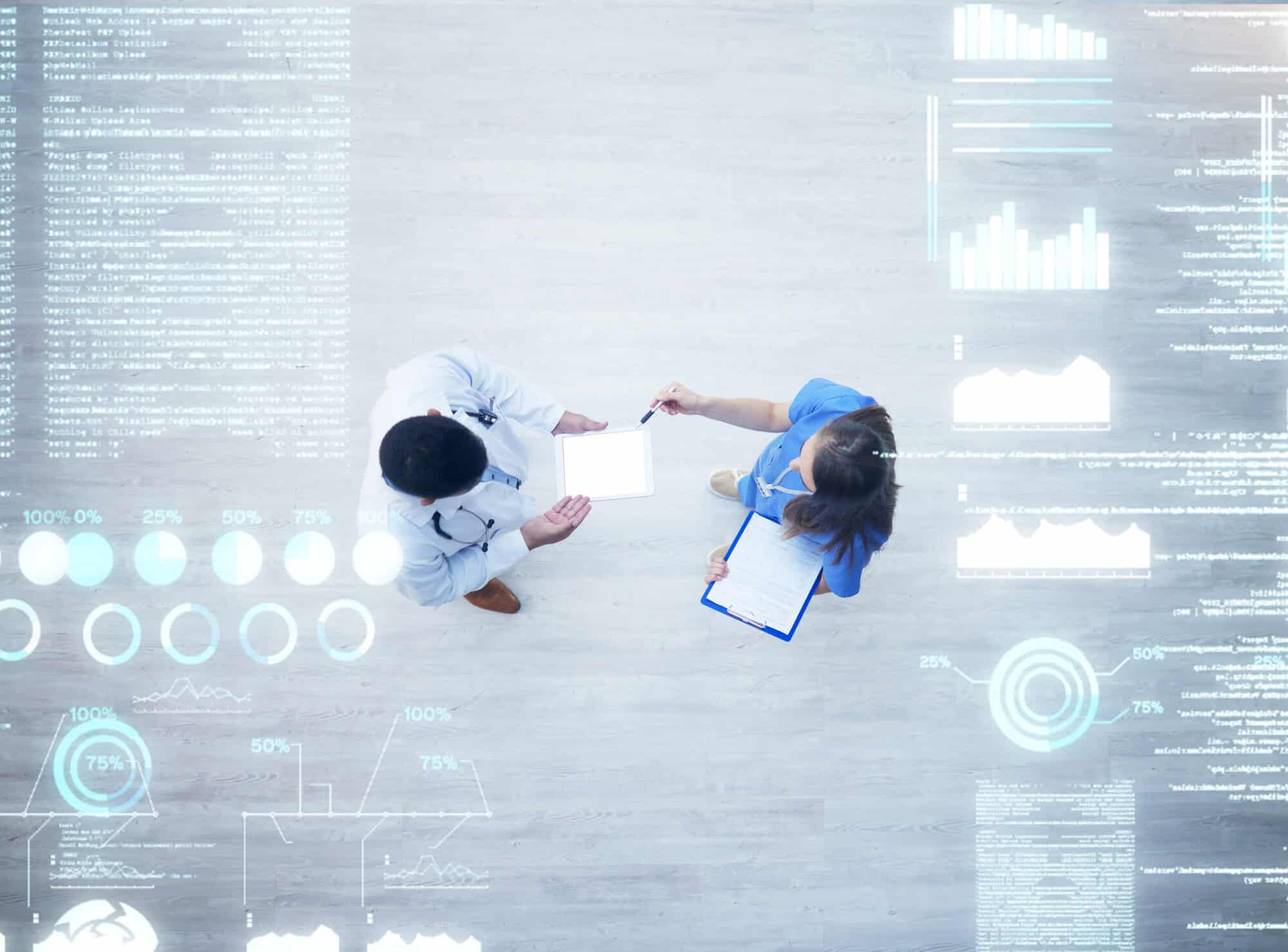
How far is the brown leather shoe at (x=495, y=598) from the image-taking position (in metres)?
2.62

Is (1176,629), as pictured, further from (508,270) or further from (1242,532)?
(508,270)

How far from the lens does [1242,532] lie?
8.98 ft

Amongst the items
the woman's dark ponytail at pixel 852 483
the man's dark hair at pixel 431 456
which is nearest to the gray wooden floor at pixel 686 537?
the woman's dark ponytail at pixel 852 483

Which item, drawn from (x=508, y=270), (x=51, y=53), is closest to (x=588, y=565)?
(x=508, y=270)

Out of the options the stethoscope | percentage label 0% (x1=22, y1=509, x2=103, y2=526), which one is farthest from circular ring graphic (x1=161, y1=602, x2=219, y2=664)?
the stethoscope

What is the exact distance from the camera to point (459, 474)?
1.85 m

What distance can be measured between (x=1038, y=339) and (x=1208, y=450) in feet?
2.31

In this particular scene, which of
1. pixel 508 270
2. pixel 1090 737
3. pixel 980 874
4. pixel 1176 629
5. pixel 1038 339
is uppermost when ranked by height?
pixel 508 270

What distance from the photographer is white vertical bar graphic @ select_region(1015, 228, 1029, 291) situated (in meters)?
2.74

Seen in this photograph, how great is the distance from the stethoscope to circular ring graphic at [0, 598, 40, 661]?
2458 mm

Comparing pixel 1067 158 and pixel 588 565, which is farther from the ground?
pixel 1067 158

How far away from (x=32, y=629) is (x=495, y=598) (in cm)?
158

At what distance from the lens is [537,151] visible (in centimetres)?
272
